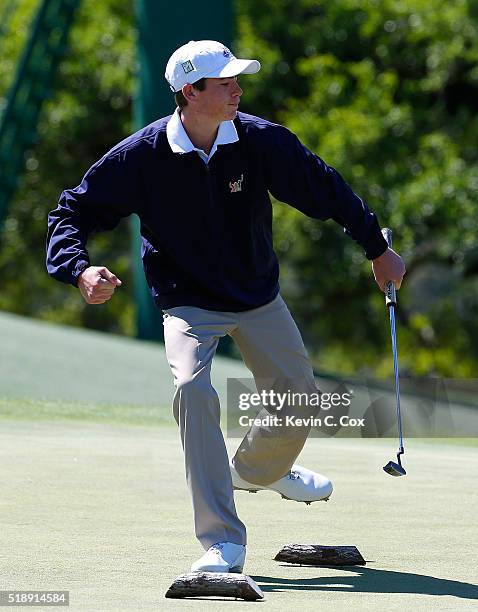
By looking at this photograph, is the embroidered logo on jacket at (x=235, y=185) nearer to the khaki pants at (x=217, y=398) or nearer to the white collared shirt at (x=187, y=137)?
the white collared shirt at (x=187, y=137)

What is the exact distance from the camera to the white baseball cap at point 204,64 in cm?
569

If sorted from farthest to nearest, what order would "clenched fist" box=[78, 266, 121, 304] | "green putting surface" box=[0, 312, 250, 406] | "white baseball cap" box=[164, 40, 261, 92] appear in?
"green putting surface" box=[0, 312, 250, 406]
"white baseball cap" box=[164, 40, 261, 92]
"clenched fist" box=[78, 266, 121, 304]

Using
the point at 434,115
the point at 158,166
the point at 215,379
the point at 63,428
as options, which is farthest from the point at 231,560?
the point at 434,115

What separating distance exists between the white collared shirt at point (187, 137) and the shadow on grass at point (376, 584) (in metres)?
1.53

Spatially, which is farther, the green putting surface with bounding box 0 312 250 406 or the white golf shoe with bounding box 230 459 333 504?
the green putting surface with bounding box 0 312 250 406

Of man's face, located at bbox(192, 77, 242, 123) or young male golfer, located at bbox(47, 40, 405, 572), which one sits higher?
man's face, located at bbox(192, 77, 242, 123)

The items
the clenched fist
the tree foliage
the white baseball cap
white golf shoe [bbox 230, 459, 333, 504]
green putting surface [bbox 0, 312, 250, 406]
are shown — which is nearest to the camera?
the clenched fist

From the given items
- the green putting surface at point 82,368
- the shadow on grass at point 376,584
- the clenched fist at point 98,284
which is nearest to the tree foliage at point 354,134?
the green putting surface at point 82,368

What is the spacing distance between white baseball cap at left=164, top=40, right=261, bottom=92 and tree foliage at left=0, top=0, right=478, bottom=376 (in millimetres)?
18083

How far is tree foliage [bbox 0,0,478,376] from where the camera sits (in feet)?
79.9

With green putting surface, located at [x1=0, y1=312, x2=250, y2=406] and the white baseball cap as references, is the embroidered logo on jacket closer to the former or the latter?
the white baseball cap

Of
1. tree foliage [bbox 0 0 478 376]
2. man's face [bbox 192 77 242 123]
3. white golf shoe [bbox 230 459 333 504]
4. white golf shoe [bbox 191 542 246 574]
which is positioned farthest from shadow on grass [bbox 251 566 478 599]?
tree foliage [bbox 0 0 478 376]

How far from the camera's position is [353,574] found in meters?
5.73

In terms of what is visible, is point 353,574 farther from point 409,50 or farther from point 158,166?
point 409,50
